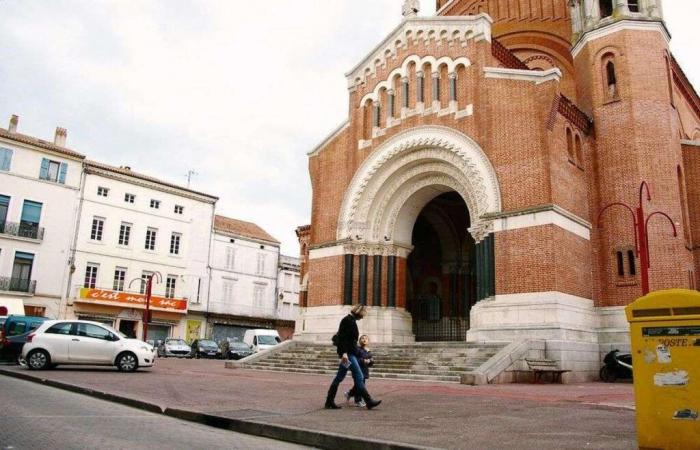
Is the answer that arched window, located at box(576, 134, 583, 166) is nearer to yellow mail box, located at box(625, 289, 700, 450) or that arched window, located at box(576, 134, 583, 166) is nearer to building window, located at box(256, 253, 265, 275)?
yellow mail box, located at box(625, 289, 700, 450)

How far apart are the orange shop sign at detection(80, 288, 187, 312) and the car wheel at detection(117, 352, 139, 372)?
2286 cm

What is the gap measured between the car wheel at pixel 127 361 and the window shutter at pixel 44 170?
2468 centimetres

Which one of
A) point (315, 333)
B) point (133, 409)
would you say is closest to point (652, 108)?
point (315, 333)

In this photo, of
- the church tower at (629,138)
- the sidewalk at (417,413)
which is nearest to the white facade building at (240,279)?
the church tower at (629,138)

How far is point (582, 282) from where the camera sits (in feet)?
59.2

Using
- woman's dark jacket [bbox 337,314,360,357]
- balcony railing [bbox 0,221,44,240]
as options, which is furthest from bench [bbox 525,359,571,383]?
balcony railing [bbox 0,221,44,240]

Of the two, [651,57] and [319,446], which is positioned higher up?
[651,57]

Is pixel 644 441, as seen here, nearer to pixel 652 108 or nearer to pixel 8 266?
pixel 652 108

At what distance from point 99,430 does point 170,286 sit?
3729 centimetres

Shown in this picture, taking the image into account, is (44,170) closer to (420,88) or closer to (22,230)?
(22,230)

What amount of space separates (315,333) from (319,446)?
1655cm

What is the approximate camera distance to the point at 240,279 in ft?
156

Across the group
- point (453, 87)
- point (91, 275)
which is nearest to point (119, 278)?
point (91, 275)

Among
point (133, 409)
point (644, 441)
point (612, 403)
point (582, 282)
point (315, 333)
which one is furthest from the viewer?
point (315, 333)
